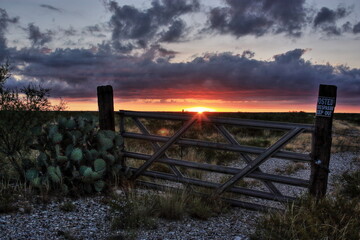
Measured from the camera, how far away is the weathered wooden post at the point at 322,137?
5965 mm

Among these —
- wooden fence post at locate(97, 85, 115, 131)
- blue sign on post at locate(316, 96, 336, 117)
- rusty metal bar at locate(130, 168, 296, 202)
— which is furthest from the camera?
wooden fence post at locate(97, 85, 115, 131)

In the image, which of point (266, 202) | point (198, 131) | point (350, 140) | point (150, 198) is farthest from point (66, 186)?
point (350, 140)

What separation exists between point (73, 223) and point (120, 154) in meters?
2.57

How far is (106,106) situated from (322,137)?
4.58 m

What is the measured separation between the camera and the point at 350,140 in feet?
60.6

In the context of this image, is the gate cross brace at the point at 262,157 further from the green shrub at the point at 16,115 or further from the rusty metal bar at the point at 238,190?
the green shrub at the point at 16,115

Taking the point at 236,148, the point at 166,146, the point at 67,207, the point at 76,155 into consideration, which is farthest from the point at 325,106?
the point at 67,207

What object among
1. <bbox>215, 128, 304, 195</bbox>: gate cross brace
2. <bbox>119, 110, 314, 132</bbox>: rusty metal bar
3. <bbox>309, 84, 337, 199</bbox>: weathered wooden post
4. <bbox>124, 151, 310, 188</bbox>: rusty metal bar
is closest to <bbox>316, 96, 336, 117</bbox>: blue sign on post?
<bbox>309, 84, 337, 199</bbox>: weathered wooden post

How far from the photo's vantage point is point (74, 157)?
21.2 feet

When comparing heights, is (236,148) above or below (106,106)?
below

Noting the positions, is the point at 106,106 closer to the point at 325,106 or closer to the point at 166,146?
the point at 166,146

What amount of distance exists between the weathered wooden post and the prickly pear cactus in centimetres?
389

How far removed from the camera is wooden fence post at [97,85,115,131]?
7819 millimetres

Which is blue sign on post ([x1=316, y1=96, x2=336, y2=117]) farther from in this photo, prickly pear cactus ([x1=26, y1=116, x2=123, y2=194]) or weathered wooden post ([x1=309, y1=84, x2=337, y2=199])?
prickly pear cactus ([x1=26, y1=116, x2=123, y2=194])
